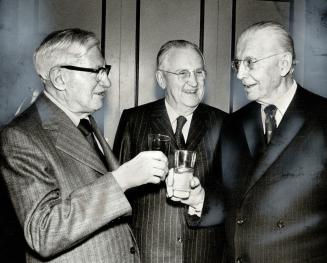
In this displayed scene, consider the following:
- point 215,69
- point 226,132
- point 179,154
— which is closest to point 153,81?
point 215,69

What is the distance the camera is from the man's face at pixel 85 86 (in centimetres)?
196

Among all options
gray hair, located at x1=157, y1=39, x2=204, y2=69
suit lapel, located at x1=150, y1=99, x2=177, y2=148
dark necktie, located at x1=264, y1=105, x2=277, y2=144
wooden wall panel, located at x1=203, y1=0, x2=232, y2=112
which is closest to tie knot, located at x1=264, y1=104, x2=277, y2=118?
dark necktie, located at x1=264, y1=105, x2=277, y2=144

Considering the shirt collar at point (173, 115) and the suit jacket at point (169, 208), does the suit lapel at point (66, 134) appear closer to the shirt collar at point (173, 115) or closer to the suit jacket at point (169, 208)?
the suit jacket at point (169, 208)

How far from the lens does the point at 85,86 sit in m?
2.00

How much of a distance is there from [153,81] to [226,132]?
6.86 ft

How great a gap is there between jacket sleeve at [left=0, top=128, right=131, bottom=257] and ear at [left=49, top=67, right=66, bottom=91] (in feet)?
1.11

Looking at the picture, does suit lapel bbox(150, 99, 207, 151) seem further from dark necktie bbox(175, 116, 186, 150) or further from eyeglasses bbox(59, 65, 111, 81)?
eyeglasses bbox(59, 65, 111, 81)

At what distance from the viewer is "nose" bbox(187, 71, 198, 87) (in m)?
2.80

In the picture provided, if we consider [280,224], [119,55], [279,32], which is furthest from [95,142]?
[119,55]

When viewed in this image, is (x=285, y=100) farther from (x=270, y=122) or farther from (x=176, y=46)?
(x=176, y=46)

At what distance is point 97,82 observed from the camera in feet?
6.75

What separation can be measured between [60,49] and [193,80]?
1.15 meters

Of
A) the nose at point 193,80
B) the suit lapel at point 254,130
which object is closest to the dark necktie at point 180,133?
the nose at point 193,80

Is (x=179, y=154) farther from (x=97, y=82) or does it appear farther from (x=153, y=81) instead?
(x=153, y=81)
